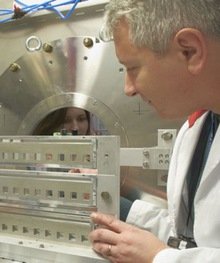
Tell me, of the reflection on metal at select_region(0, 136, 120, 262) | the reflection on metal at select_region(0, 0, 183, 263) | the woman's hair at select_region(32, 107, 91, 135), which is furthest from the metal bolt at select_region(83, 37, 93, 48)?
the reflection on metal at select_region(0, 136, 120, 262)

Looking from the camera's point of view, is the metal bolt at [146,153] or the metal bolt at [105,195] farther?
the metal bolt at [146,153]

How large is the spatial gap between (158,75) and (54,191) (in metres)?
0.56

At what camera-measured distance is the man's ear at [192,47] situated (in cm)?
74

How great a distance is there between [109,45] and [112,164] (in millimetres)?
734

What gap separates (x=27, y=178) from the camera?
1.19 metres

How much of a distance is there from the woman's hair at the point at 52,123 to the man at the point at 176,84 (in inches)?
33.7

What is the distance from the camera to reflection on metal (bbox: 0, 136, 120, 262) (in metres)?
1.07

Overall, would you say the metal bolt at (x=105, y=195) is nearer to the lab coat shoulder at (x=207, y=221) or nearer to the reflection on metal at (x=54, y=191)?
the reflection on metal at (x=54, y=191)

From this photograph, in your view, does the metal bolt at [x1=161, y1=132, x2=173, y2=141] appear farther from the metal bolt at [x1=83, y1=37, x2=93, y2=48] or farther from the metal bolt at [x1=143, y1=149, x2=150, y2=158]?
the metal bolt at [x1=83, y1=37, x2=93, y2=48]

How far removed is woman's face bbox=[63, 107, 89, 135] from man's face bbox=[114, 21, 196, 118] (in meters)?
1.02

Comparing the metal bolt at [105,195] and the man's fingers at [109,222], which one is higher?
the metal bolt at [105,195]

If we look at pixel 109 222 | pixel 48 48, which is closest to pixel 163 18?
pixel 109 222

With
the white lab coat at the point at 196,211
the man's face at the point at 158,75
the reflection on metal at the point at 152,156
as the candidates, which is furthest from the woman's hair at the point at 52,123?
the man's face at the point at 158,75

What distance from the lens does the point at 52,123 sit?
1885mm
